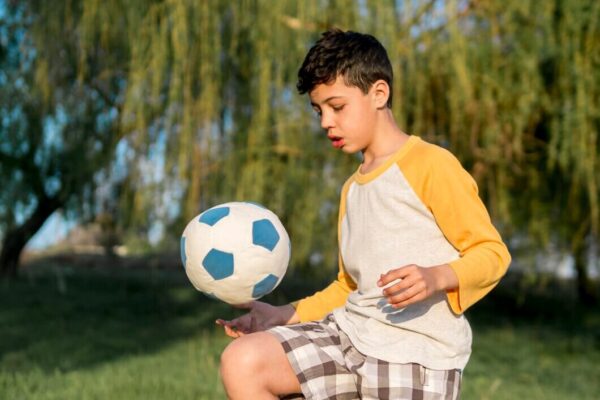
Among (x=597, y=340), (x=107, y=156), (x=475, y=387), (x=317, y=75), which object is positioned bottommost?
(x=597, y=340)

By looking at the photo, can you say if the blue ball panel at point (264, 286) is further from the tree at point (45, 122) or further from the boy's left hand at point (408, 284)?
the tree at point (45, 122)

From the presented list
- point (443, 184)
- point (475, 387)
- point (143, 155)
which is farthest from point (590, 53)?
point (443, 184)

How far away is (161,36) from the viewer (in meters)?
5.53

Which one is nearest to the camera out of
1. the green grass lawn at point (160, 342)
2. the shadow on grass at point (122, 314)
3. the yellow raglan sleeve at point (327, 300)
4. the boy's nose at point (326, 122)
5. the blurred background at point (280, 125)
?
the boy's nose at point (326, 122)

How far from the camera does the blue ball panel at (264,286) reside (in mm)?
2404

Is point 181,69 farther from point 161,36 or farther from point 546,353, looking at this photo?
point 546,353

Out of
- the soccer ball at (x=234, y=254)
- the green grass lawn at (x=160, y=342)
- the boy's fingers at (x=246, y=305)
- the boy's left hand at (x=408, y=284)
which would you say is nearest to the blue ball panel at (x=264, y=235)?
the soccer ball at (x=234, y=254)

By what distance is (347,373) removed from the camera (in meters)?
2.25

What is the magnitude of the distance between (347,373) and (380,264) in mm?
310

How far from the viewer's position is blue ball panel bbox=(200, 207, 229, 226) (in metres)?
2.46

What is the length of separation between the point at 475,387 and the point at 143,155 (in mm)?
2866

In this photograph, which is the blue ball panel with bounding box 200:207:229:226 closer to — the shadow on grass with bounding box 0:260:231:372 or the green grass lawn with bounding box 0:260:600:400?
the green grass lawn with bounding box 0:260:600:400

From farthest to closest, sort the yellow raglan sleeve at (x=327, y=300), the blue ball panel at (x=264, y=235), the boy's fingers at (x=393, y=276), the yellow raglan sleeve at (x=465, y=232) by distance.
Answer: the yellow raglan sleeve at (x=327, y=300) < the blue ball panel at (x=264, y=235) < the yellow raglan sleeve at (x=465, y=232) < the boy's fingers at (x=393, y=276)

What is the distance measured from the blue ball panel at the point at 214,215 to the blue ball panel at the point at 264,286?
0.75 ft
